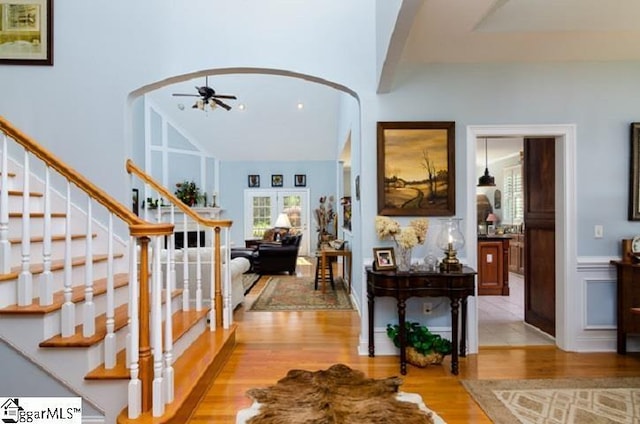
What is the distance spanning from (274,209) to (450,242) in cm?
780

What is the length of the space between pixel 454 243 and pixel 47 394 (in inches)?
118

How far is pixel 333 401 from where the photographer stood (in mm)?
2457

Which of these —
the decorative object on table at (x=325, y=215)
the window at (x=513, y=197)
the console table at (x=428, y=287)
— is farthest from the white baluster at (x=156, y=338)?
the decorative object on table at (x=325, y=215)

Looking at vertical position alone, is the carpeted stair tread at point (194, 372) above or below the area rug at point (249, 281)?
above

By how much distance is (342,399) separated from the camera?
2.49 metres

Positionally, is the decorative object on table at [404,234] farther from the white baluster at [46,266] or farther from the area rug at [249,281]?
the area rug at [249,281]

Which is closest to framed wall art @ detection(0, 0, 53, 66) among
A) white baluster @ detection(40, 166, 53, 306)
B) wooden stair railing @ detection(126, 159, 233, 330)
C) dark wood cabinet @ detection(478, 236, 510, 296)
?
wooden stair railing @ detection(126, 159, 233, 330)

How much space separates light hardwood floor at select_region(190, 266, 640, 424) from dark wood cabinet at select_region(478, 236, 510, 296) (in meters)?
2.14

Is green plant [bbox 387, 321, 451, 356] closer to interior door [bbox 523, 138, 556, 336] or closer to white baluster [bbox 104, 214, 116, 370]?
interior door [bbox 523, 138, 556, 336]

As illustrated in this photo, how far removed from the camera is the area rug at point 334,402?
7.40 feet

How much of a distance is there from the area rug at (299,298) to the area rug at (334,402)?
2.02 meters

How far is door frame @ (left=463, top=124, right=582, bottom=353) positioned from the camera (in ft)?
11.1

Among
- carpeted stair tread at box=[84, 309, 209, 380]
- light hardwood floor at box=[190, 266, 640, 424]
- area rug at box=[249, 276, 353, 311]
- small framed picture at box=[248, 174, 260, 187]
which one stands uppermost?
small framed picture at box=[248, 174, 260, 187]

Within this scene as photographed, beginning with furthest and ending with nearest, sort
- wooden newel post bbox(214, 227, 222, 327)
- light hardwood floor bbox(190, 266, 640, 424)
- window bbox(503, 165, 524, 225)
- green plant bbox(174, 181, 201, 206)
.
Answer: green plant bbox(174, 181, 201, 206) → window bbox(503, 165, 524, 225) → wooden newel post bbox(214, 227, 222, 327) → light hardwood floor bbox(190, 266, 640, 424)
